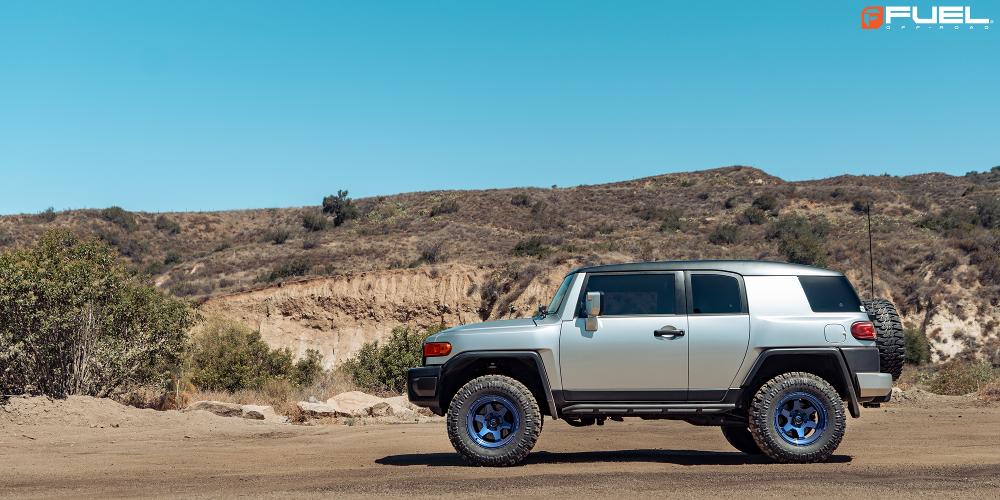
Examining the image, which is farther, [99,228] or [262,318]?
[99,228]

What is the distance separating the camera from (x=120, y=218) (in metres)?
78.8

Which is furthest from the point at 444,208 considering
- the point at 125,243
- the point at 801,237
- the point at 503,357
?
the point at 503,357

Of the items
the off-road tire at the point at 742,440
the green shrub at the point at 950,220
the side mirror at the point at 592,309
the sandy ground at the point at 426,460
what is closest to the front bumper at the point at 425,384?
the sandy ground at the point at 426,460

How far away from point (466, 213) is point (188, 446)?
57.0 meters

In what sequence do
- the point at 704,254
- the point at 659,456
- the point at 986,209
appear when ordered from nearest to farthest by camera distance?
the point at 659,456 < the point at 704,254 < the point at 986,209

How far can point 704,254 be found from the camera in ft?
175

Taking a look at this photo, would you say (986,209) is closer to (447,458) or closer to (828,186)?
(828,186)

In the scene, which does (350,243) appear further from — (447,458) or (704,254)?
(447,458)

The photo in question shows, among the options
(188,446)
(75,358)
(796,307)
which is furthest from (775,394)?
(75,358)

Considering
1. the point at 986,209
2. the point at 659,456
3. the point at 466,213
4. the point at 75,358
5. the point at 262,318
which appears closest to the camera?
the point at 659,456

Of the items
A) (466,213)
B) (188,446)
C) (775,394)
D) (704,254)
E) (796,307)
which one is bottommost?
(188,446)

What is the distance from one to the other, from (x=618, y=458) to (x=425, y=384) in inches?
105

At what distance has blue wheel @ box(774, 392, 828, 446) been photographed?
11.3 meters

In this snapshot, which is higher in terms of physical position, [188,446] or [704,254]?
[704,254]
